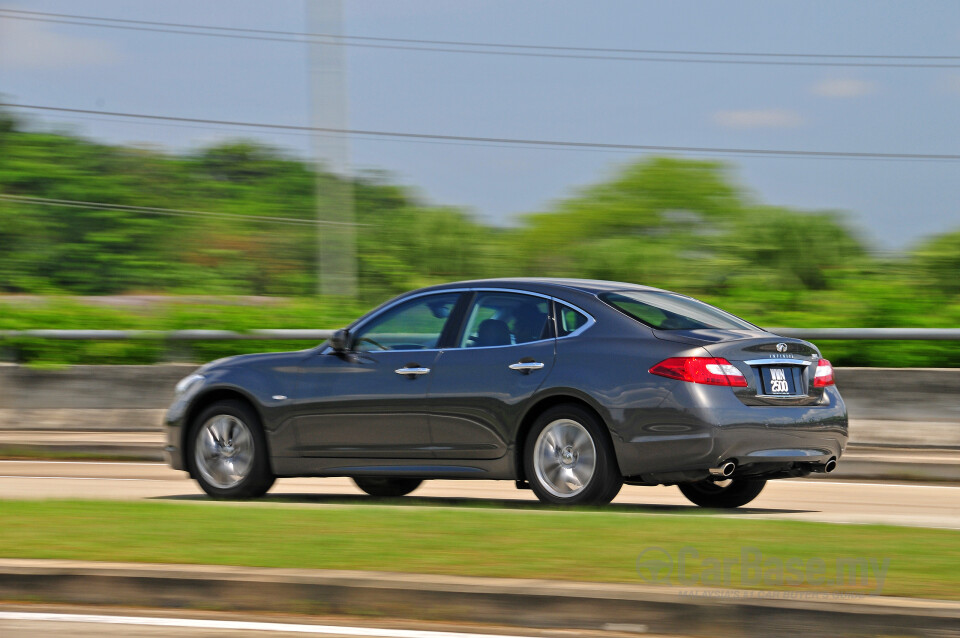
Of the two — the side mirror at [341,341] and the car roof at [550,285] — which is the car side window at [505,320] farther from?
the side mirror at [341,341]

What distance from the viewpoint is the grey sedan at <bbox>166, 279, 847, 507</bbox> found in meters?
8.30

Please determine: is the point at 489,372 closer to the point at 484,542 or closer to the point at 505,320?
the point at 505,320

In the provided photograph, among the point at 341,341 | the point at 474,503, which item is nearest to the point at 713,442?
the point at 474,503

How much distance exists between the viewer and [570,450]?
28.2 ft

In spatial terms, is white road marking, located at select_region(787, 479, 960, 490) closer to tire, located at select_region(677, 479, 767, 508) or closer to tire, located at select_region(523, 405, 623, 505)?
tire, located at select_region(677, 479, 767, 508)

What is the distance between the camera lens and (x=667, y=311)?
29.3 ft

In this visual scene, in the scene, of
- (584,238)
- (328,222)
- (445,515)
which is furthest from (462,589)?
(584,238)

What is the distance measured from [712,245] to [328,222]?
213 inches

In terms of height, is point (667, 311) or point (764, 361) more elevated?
point (667, 311)

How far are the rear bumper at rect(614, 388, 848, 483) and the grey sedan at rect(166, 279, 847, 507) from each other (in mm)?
11

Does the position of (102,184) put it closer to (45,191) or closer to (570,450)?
(45,191)

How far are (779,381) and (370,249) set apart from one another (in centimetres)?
1247

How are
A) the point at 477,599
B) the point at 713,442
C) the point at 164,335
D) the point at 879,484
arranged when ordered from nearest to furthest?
the point at 477,599
the point at 713,442
the point at 879,484
the point at 164,335

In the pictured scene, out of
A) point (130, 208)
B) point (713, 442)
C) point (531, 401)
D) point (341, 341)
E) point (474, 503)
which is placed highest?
point (130, 208)
